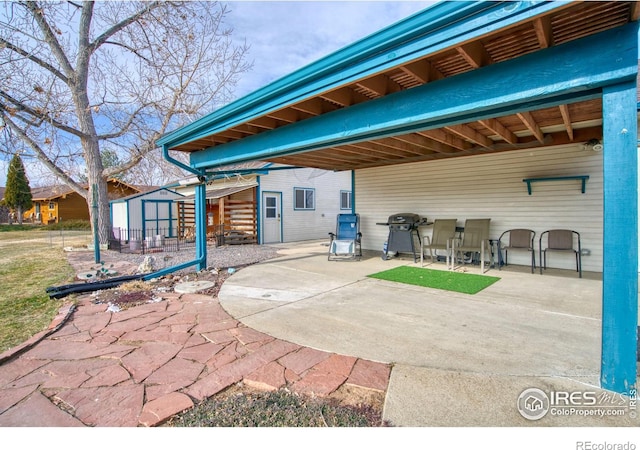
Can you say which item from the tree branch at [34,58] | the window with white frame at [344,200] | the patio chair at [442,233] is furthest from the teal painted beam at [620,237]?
the window with white frame at [344,200]

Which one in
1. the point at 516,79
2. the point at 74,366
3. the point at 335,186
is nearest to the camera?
the point at 516,79

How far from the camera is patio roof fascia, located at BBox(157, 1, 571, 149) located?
6.42ft

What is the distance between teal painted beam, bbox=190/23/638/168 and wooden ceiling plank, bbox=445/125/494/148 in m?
1.28

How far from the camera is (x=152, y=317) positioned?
356 centimetres

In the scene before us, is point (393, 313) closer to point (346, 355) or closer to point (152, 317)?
point (346, 355)

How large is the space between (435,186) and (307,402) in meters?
6.30

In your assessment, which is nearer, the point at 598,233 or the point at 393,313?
the point at 393,313

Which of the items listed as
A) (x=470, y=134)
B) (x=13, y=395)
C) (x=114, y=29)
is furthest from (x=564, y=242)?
(x=114, y=29)

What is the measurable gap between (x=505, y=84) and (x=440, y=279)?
354 cm

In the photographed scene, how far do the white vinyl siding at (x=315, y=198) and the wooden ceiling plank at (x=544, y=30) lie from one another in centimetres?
951

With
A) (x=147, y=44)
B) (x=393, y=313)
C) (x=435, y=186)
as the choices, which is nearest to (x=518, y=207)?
(x=435, y=186)
